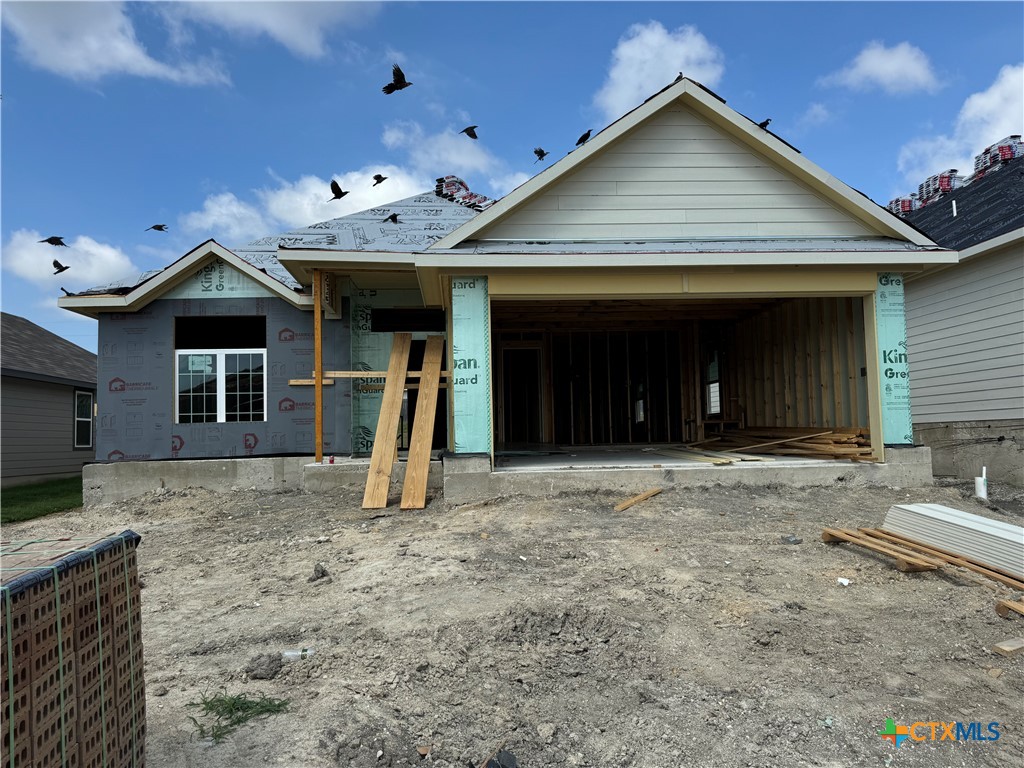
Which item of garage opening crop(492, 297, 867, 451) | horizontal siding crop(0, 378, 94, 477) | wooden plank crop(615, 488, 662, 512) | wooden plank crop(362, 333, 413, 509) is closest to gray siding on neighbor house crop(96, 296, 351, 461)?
wooden plank crop(362, 333, 413, 509)

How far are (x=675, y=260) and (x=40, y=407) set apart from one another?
18.1 meters

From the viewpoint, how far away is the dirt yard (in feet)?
9.49

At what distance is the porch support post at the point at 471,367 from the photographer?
332 inches

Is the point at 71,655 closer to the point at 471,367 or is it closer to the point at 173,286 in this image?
the point at 471,367

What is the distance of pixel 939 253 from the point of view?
342 inches

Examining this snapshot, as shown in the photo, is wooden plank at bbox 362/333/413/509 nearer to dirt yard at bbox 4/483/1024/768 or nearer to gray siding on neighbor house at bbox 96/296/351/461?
dirt yard at bbox 4/483/1024/768

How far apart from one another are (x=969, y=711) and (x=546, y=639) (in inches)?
87.2

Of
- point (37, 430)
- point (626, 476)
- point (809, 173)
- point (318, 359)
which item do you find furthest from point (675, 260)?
point (37, 430)

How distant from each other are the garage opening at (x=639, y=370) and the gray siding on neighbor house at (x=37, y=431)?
1266 cm

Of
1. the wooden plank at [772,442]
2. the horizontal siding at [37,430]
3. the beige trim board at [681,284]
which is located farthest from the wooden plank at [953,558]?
the horizontal siding at [37,430]

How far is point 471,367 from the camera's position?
8555mm

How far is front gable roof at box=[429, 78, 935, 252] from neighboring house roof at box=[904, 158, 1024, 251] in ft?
8.27

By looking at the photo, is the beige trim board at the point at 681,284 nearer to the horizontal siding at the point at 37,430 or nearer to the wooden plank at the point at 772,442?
the wooden plank at the point at 772,442

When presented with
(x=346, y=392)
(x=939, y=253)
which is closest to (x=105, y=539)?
(x=346, y=392)
